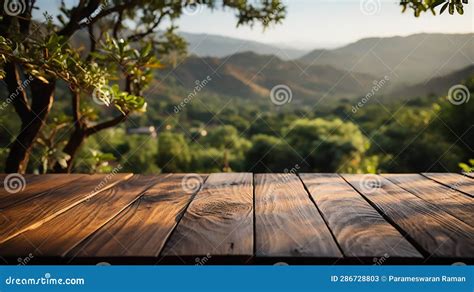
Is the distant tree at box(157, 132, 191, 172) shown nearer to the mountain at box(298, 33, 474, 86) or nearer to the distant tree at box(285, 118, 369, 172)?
the distant tree at box(285, 118, 369, 172)

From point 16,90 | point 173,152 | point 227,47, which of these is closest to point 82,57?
point 16,90

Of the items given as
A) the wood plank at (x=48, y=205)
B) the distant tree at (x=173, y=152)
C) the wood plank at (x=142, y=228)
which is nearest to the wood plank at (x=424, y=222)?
the wood plank at (x=142, y=228)

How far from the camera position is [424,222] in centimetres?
122

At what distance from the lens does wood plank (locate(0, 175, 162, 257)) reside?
1.00 m

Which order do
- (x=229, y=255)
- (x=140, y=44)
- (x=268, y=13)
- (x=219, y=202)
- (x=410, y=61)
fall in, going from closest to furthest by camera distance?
(x=229, y=255)
(x=219, y=202)
(x=268, y=13)
(x=140, y=44)
(x=410, y=61)

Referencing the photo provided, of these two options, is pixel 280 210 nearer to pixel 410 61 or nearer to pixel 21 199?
pixel 21 199

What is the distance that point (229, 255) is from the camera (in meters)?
0.95

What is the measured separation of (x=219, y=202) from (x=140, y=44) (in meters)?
2.22

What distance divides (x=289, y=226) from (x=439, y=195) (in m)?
0.84

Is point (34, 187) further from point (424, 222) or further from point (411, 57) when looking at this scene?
point (411, 57)

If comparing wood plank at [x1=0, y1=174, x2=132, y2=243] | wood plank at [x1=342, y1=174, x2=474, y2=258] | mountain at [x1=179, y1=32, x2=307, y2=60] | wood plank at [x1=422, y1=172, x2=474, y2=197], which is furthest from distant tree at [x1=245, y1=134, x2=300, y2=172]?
wood plank at [x1=342, y1=174, x2=474, y2=258]

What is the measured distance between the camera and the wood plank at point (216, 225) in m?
0.99

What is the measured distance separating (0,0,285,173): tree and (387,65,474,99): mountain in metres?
8.42
